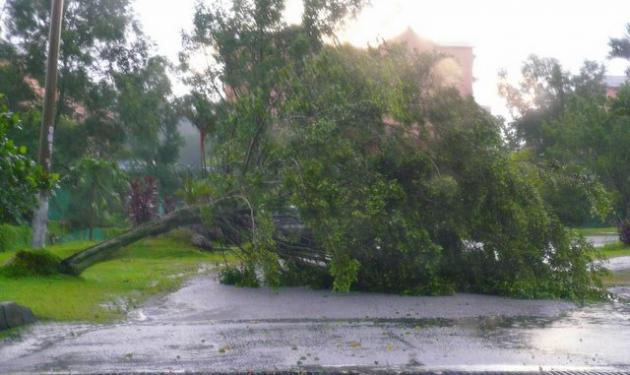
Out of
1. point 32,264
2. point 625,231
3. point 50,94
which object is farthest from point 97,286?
point 625,231

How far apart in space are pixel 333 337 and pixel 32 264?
790cm

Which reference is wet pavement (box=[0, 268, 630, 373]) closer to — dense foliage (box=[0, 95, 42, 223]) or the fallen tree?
the fallen tree

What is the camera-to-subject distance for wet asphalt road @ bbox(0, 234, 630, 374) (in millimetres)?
8320

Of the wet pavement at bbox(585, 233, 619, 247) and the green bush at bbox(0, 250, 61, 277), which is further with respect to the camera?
the wet pavement at bbox(585, 233, 619, 247)

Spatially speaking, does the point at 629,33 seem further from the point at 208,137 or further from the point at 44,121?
the point at 44,121

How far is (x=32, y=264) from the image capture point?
50.9 feet

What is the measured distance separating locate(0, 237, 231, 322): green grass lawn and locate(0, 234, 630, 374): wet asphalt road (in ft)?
2.15

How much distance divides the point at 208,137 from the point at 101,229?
6115mm

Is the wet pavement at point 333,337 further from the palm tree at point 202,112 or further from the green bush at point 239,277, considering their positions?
the palm tree at point 202,112

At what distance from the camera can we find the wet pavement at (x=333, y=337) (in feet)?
27.3

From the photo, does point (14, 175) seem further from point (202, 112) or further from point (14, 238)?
point (202, 112)

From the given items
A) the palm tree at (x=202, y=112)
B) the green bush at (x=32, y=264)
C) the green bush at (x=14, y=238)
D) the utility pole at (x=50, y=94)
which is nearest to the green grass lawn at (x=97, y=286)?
the green bush at (x=32, y=264)

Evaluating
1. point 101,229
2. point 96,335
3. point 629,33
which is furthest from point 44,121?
point 629,33

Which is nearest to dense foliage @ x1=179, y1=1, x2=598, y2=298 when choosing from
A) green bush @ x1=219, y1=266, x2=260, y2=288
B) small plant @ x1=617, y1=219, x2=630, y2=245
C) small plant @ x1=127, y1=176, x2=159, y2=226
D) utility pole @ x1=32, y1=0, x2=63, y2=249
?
green bush @ x1=219, y1=266, x2=260, y2=288
